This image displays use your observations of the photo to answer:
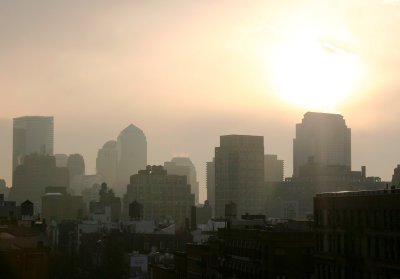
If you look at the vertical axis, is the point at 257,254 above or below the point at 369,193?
below

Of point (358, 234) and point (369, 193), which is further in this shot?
point (358, 234)

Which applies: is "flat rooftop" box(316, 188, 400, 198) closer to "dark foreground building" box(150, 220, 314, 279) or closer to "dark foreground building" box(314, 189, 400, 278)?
"dark foreground building" box(314, 189, 400, 278)

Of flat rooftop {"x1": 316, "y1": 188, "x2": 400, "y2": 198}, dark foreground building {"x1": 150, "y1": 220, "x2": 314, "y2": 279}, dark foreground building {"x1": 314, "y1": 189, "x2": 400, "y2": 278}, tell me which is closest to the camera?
dark foreground building {"x1": 314, "y1": 189, "x2": 400, "y2": 278}

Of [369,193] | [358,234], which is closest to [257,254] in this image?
[358,234]

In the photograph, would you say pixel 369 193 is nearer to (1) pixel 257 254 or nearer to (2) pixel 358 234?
(2) pixel 358 234

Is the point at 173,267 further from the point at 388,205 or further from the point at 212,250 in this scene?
the point at 388,205

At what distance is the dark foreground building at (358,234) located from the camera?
94.1 m

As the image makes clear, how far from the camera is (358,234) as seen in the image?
102 meters

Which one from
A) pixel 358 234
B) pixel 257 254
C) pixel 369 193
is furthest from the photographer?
pixel 257 254

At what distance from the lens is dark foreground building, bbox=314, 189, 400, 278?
309 ft

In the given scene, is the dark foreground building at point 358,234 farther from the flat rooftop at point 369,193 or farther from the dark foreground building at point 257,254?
the dark foreground building at point 257,254

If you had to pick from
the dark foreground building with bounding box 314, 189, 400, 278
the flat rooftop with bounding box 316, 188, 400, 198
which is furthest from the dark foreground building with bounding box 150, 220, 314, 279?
the flat rooftop with bounding box 316, 188, 400, 198

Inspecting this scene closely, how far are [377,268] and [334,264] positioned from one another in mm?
11652

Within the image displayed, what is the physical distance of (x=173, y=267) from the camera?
608 ft
